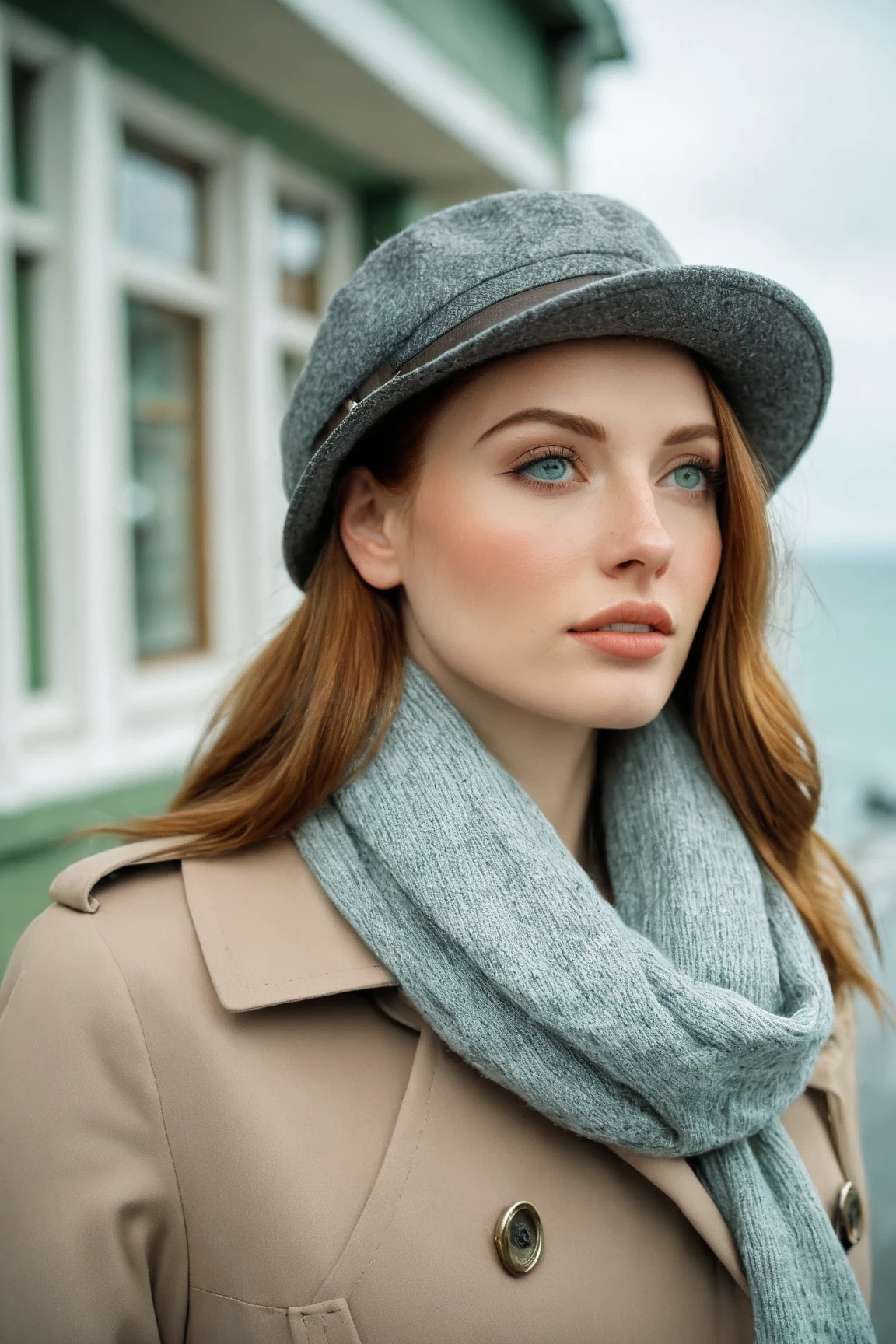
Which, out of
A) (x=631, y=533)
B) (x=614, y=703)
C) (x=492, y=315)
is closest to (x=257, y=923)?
(x=614, y=703)

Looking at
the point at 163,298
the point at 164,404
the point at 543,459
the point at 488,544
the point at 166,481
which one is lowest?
the point at 488,544

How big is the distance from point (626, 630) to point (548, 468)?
23cm

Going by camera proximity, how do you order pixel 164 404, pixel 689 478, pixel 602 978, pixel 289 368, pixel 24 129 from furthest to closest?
1. pixel 289 368
2. pixel 164 404
3. pixel 24 129
4. pixel 689 478
5. pixel 602 978

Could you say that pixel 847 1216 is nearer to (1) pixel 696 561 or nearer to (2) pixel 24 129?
(1) pixel 696 561

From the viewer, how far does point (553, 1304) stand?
1177 mm

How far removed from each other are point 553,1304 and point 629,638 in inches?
30.5

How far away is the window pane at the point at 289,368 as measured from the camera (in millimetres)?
5054

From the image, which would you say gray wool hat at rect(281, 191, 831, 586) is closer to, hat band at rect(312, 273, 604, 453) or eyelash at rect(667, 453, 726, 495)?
hat band at rect(312, 273, 604, 453)

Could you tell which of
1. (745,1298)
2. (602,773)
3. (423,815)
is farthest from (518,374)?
(745,1298)

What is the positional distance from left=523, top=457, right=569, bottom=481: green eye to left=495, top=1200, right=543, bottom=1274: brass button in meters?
0.86

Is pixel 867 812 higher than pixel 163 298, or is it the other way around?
pixel 163 298

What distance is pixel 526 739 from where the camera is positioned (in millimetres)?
1488

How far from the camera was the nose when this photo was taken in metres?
1.26

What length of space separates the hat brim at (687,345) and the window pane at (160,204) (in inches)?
117
